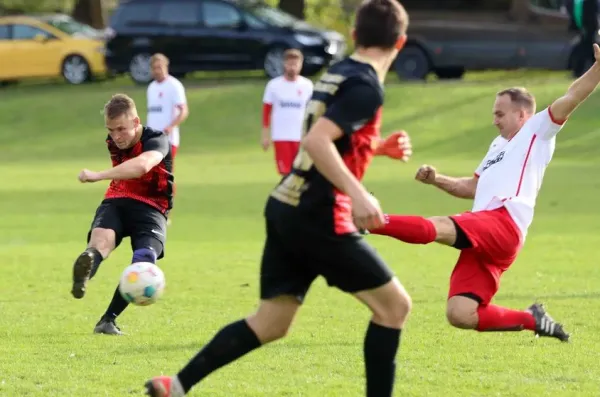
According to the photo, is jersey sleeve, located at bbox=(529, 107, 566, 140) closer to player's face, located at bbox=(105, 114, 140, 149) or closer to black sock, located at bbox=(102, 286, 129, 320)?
player's face, located at bbox=(105, 114, 140, 149)

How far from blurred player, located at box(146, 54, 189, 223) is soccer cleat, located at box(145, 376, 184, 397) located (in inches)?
473

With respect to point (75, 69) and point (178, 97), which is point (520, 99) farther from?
point (75, 69)

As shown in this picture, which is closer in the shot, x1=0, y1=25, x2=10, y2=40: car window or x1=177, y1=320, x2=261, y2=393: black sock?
x1=177, y1=320, x2=261, y2=393: black sock

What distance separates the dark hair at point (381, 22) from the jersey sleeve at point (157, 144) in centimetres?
305

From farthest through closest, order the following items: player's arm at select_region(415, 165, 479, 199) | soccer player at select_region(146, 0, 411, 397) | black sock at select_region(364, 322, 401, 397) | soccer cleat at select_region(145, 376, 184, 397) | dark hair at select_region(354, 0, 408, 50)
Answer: player's arm at select_region(415, 165, 479, 199), soccer cleat at select_region(145, 376, 184, 397), black sock at select_region(364, 322, 401, 397), dark hair at select_region(354, 0, 408, 50), soccer player at select_region(146, 0, 411, 397)

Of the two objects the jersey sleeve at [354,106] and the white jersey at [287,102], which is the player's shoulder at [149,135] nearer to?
the jersey sleeve at [354,106]

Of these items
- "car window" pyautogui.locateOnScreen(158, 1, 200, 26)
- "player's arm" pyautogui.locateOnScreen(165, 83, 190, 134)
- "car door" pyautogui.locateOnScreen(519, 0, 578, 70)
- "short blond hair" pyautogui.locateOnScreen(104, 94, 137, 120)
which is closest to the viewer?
"short blond hair" pyautogui.locateOnScreen(104, 94, 137, 120)

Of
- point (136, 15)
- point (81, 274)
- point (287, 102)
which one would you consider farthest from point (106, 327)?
point (136, 15)

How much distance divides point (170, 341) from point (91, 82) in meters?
28.7

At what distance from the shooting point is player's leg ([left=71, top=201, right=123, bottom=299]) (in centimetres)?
783

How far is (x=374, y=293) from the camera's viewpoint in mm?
5531

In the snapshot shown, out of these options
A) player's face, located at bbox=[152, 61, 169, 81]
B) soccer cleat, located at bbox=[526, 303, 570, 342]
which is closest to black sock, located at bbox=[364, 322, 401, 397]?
soccer cleat, located at bbox=[526, 303, 570, 342]

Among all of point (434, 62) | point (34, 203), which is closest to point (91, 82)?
point (434, 62)

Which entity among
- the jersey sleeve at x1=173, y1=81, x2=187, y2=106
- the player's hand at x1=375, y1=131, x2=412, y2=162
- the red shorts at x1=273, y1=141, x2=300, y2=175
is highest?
the player's hand at x1=375, y1=131, x2=412, y2=162
